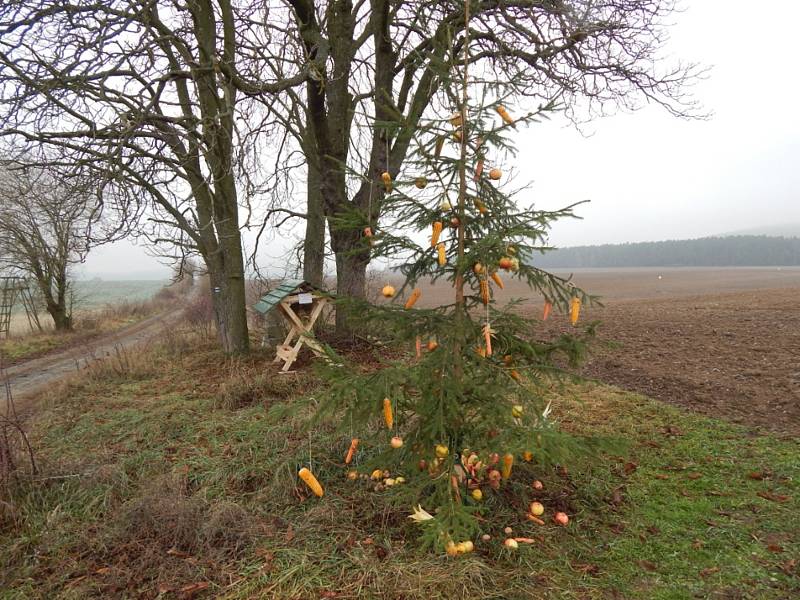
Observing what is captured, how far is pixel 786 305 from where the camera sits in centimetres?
1188

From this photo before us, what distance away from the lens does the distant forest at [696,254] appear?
228ft

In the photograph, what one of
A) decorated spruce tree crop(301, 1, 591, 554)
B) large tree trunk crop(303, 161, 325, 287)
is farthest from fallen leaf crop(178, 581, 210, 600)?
large tree trunk crop(303, 161, 325, 287)

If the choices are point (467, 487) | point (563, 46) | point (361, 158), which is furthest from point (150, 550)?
point (563, 46)

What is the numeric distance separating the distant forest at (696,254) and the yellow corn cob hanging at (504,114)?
209ft

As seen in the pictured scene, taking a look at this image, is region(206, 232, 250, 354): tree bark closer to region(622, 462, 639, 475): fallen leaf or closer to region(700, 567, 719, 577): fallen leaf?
region(622, 462, 639, 475): fallen leaf

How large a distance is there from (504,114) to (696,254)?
8794 cm

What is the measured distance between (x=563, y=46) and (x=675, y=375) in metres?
5.54

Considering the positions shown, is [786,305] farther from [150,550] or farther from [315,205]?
[150,550]

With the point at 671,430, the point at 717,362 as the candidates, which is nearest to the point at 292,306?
the point at 671,430

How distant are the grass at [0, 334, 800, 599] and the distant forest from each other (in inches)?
2471

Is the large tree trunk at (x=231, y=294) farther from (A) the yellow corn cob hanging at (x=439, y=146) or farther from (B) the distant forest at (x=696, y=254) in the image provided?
(B) the distant forest at (x=696, y=254)

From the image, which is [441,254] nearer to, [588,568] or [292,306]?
[588,568]

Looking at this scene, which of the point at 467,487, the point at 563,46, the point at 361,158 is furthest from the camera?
the point at 361,158

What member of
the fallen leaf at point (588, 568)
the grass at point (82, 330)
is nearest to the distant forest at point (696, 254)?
the grass at point (82, 330)
